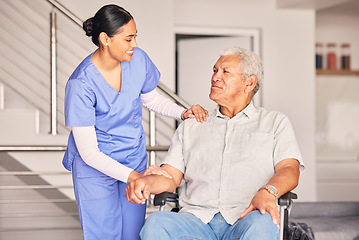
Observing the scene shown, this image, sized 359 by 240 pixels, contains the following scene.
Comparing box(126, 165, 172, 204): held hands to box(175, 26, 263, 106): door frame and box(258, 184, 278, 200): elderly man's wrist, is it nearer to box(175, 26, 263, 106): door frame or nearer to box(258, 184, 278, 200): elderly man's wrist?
box(258, 184, 278, 200): elderly man's wrist

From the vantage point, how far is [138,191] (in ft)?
6.15

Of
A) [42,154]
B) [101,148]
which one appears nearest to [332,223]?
[101,148]

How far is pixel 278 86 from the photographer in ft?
16.3

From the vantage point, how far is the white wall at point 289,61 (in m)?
4.93

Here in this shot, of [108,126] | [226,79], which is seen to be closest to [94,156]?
[108,126]

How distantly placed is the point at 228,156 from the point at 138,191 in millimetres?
475

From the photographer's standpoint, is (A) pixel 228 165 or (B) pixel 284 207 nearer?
(B) pixel 284 207

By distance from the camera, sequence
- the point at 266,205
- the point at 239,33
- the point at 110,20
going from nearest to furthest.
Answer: the point at 266,205, the point at 110,20, the point at 239,33

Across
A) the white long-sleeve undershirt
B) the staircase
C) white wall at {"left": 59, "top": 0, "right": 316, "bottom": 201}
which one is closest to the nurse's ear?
the white long-sleeve undershirt

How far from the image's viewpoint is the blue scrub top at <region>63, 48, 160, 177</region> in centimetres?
199

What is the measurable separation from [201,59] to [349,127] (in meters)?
1.87

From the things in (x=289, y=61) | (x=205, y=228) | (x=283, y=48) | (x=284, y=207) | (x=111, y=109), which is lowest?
(x=205, y=228)

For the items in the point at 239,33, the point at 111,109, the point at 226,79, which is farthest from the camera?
the point at 239,33

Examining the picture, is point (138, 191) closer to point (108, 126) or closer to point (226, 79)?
point (108, 126)
